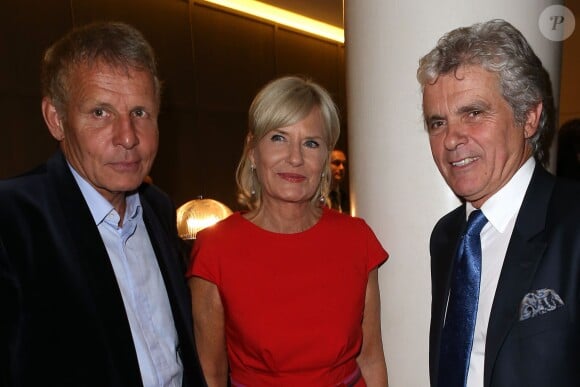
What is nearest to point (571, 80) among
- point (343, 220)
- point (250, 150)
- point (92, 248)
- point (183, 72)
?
point (183, 72)

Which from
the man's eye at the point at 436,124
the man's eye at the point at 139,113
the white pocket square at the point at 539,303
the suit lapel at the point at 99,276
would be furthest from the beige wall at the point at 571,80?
the suit lapel at the point at 99,276

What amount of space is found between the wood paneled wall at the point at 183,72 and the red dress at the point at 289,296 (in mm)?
4008

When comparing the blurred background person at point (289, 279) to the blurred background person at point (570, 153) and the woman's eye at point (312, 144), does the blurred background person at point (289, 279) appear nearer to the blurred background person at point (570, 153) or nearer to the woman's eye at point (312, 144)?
the woman's eye at point (312, 144)

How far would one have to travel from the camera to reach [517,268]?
4.49ft

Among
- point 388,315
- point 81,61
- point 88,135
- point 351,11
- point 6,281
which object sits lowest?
point 388,315

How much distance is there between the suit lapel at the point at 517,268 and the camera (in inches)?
52.9

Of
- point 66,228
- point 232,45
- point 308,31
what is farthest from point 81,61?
point 308,31

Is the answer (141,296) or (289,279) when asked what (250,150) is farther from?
(141,296)

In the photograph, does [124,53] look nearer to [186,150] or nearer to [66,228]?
[66,228]

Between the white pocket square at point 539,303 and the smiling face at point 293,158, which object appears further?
the smiling face at point 293,158

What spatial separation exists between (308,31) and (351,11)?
8.40 meters

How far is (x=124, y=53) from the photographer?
1598mm

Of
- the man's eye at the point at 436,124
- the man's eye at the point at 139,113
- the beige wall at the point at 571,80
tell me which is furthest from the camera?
the beige wall at the point at 571,80

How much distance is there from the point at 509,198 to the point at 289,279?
2.93 ft
